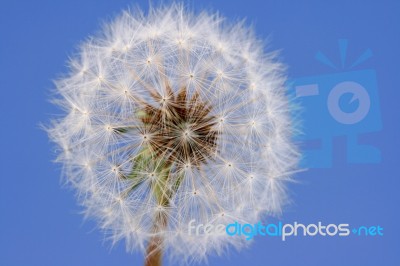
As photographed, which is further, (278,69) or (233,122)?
(278,69)

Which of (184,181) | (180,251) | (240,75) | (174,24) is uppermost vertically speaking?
(174,24)

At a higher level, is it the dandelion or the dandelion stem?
the dandelion

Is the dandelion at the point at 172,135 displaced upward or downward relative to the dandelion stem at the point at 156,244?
upward

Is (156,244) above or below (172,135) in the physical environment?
below

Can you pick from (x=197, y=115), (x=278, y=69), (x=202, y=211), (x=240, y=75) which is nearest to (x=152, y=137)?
(x=197, y=115)

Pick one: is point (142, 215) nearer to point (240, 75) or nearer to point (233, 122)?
point (233, 122)

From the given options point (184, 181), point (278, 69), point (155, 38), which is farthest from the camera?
point (278, 69)

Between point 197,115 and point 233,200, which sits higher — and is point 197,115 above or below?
above

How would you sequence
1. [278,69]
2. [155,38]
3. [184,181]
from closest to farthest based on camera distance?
[184,181], [155,38], [278,69]
